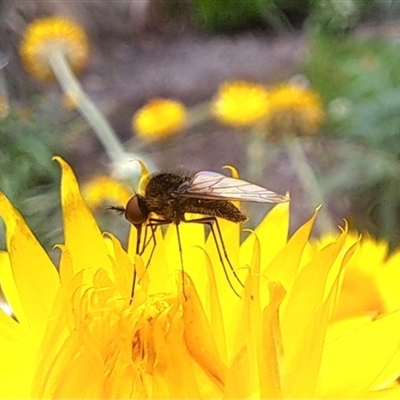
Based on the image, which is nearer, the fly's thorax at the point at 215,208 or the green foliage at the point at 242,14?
the fly's thorax at the point at 215,208

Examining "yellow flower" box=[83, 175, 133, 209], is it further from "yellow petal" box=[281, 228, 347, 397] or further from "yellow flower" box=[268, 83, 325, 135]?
"yellow petal" box=[281, 228, 347, 397]

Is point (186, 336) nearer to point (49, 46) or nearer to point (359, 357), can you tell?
point (359, 357)

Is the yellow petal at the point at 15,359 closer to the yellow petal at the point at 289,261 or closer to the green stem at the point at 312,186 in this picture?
the yellow petal at the point at 289,261

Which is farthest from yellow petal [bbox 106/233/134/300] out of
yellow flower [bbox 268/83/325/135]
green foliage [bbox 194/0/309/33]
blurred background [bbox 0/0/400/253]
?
green foliage [bbox 194/0/309/33]

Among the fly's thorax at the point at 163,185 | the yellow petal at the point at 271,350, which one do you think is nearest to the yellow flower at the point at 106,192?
the fly's thorax at the point at 163,185

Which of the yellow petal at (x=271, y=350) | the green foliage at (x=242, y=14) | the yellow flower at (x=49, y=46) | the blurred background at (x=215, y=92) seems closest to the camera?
the yellow petal at (x=271, y=350)

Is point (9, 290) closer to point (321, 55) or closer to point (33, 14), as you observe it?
point (321, 55)
